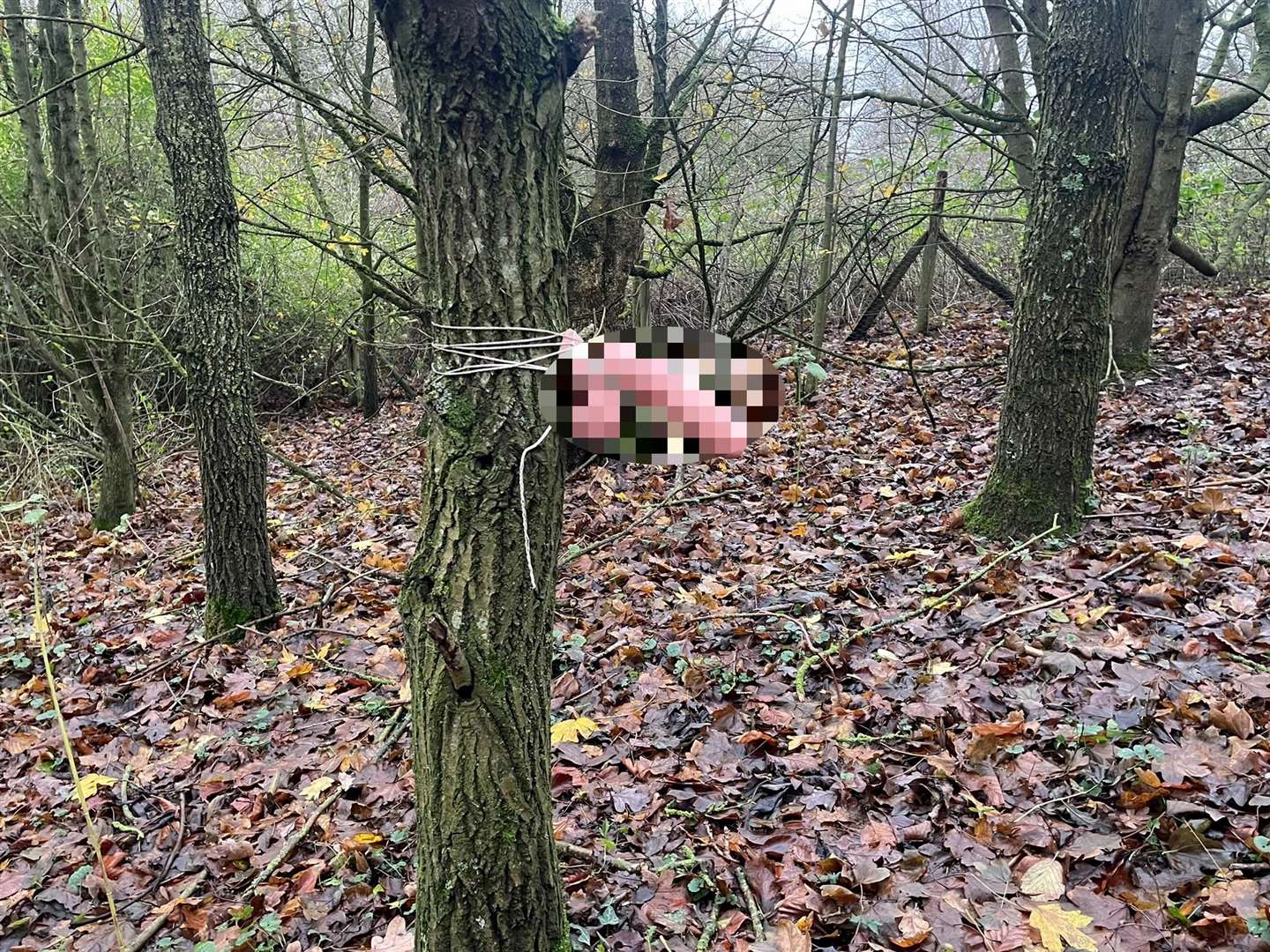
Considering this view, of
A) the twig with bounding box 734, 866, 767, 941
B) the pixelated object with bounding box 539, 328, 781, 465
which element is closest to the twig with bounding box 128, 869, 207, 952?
the twig with bounding box 734, 866, 767, 941

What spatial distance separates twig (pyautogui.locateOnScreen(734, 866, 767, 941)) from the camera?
7.88 feet

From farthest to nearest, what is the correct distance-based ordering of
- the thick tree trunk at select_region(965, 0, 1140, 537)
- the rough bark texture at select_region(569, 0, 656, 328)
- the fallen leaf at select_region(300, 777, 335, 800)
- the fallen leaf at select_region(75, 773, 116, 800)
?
1. the rough bark texture at select_region(569, 0, 656, 328)
2. the thick tree trunk at select_region(965, 0, 1140, 537)
3. the fallen leaf at select_region(75, 773, 116, 800)
4. the fallen leaf at select_region(300, 777, 335, 800)

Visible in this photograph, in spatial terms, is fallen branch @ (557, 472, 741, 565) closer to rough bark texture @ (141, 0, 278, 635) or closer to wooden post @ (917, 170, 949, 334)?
rough bark texture @ (141, 0, 278, 635)

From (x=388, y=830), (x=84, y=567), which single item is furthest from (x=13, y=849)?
(x=84, y=567)

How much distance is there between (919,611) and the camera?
3.89m

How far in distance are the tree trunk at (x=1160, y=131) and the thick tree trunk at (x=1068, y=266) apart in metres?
2.57

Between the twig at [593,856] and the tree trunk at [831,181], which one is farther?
the tree trunk at [831,181]

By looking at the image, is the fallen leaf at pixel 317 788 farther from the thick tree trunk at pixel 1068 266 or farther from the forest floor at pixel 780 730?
the thick tree trunk at pixel 1068 266

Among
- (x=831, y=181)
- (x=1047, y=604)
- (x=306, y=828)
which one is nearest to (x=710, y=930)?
(x=306, y=828)

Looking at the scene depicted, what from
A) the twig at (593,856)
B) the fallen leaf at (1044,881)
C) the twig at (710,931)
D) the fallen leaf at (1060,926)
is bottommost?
the twig at (710,931)

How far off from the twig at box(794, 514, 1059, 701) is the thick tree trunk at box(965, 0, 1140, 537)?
10 cm

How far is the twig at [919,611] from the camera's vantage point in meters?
3.62

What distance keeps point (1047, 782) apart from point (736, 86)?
6.33 metres

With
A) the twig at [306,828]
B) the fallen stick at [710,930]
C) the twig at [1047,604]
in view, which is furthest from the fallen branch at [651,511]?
the fallen stick at [710,930]
